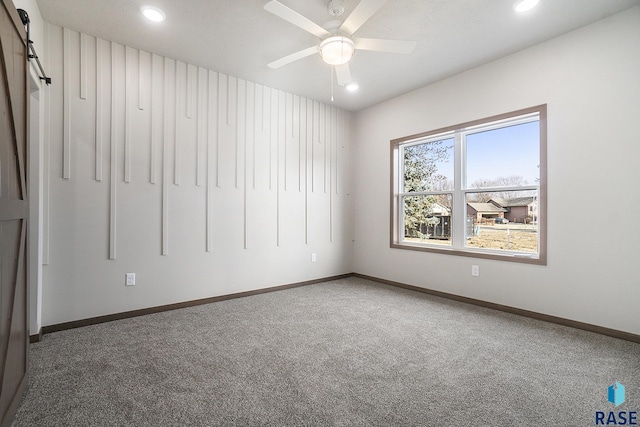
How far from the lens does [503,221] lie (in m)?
3.38

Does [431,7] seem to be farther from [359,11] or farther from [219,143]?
[219,143]

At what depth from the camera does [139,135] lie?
307 centimetres

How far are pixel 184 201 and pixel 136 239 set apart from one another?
64 centimetres

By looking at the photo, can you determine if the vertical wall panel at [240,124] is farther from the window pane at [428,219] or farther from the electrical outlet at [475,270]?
the electrical outlet at [475,270]

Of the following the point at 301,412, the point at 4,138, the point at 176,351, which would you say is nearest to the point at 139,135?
the point at 4,138

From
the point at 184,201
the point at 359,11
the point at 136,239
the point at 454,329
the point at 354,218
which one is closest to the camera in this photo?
the point at 359,11

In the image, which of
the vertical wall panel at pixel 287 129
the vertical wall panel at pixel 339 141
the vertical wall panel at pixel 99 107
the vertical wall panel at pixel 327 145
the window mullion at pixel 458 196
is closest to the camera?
the vertical wall panel at pixel 99 107

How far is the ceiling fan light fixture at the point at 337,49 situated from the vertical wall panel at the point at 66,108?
2424 mm

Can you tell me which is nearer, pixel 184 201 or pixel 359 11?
pixel 359 11

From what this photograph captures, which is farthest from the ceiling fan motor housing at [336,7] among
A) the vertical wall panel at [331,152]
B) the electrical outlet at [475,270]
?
the electrical outlet at [475,270]

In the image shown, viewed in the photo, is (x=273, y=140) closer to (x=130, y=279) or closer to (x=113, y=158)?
(x=113, y=158)

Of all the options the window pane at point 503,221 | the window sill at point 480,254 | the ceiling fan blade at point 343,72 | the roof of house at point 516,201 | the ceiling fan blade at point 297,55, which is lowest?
the window sill at point 480,254

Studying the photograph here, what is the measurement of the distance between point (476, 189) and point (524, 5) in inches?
75.0

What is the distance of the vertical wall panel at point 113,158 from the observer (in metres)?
2.91
